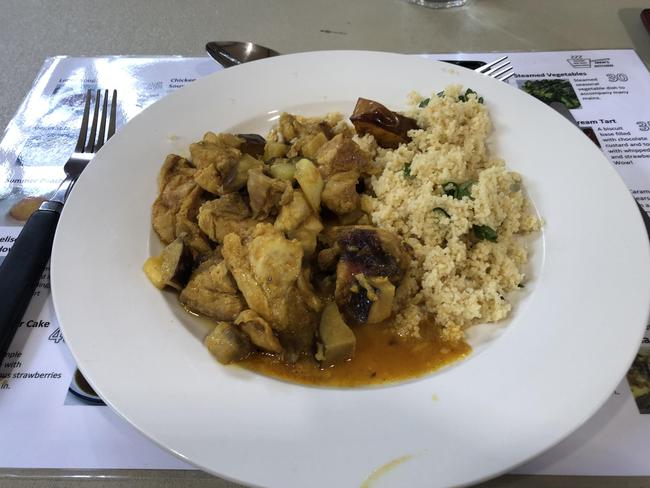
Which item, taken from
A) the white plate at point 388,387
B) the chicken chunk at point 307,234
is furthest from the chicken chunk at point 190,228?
the chicken chunk at point 307,234

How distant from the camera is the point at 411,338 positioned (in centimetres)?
177

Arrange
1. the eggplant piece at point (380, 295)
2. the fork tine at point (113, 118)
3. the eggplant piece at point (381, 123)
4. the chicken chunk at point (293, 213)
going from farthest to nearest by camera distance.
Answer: the fork tine at point (113, 118) < the eggplant piece at point (381, 123) < the chicken chunk at point (293, 213) < the eggplant piece at point (380, 295)

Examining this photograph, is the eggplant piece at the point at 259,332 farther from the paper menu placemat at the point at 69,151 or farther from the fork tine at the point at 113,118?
the fork tine at the point at 113,118

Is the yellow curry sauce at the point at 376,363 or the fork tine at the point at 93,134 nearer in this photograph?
the yellow curry sauce at the point at 376,363

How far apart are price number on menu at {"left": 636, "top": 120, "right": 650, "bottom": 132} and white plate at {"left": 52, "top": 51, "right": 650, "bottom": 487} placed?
70 centimetres

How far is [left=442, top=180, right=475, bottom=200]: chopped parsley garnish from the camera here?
1.94 metres

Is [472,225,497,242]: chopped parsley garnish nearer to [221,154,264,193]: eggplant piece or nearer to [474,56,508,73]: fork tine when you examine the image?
[221,154,264,193]: eggplant piece

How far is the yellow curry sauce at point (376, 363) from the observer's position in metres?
1.60

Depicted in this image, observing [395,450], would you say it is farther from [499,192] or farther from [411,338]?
[499,192]

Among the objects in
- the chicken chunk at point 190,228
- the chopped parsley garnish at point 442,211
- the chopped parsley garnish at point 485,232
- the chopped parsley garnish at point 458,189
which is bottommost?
the chicken chunk at point 190,228

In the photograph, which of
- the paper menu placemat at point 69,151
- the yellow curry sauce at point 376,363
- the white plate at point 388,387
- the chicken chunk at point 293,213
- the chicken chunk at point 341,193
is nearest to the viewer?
the white plate at point 388,387

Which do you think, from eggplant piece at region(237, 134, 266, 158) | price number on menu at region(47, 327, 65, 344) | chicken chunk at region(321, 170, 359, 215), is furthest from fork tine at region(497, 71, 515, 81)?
price number on menu at region(47, 327, 65, 344)

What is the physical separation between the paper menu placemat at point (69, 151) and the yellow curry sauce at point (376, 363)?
0.40 m

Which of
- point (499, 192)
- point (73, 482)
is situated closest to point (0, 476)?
point (73, 482)
